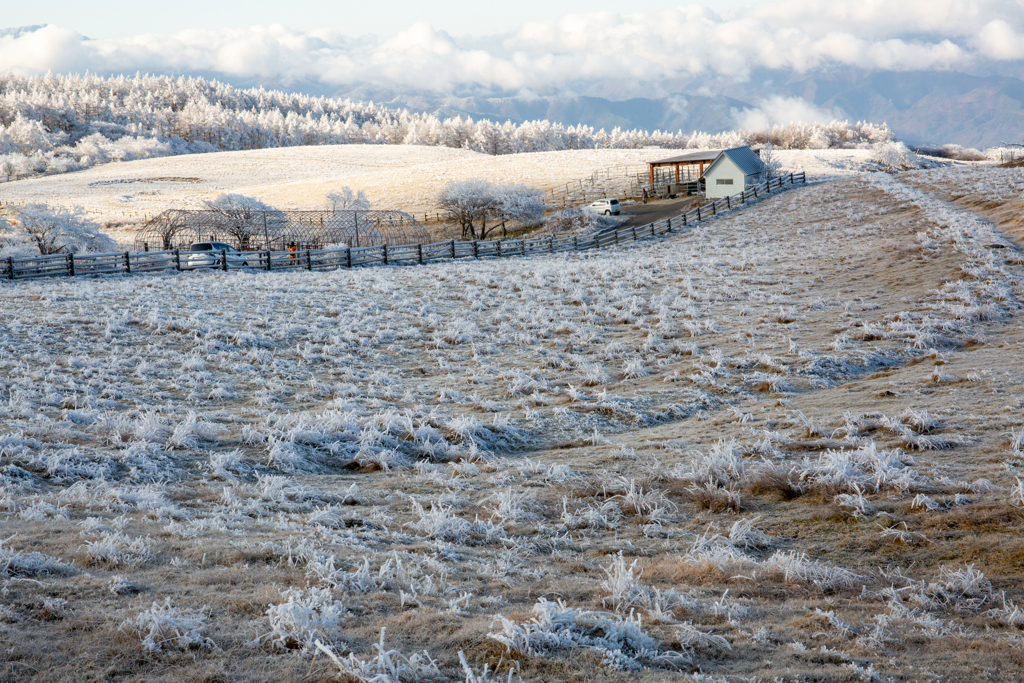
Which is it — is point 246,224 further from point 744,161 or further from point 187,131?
point 187,131

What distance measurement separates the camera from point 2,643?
10.3 feet

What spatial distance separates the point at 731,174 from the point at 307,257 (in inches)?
1687

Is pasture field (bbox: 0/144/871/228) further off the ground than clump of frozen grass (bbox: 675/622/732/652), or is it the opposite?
pasture field (bbox: 0/144/871/228)

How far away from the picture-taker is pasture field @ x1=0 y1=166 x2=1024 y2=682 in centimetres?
338

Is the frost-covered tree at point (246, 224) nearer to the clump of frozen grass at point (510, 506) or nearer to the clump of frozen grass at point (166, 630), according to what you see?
the clump of frozen grass at point (510, 506)

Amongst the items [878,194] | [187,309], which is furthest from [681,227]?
[187,309]

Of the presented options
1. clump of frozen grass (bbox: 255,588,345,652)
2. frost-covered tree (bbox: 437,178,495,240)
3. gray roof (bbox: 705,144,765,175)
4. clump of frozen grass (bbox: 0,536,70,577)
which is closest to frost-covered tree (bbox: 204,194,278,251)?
frost-covered tree (bbox: 437,178,495,240)

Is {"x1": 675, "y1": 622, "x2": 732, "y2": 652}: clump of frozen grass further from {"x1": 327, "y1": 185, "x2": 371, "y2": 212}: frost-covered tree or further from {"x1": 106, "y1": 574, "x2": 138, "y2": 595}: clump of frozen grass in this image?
{"x1": 327, "y1": 185, "x2": 371, "y2": 212}: frost-covered tree

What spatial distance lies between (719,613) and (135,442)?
6809 millimetres

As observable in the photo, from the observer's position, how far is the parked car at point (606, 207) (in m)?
57.6

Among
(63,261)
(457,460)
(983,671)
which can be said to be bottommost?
(457,460)

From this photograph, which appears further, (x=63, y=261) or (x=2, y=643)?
(x=63, y=261)

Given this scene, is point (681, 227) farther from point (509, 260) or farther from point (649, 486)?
point (649, 486)

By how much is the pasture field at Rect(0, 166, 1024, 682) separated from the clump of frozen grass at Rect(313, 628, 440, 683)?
0.6 inches
